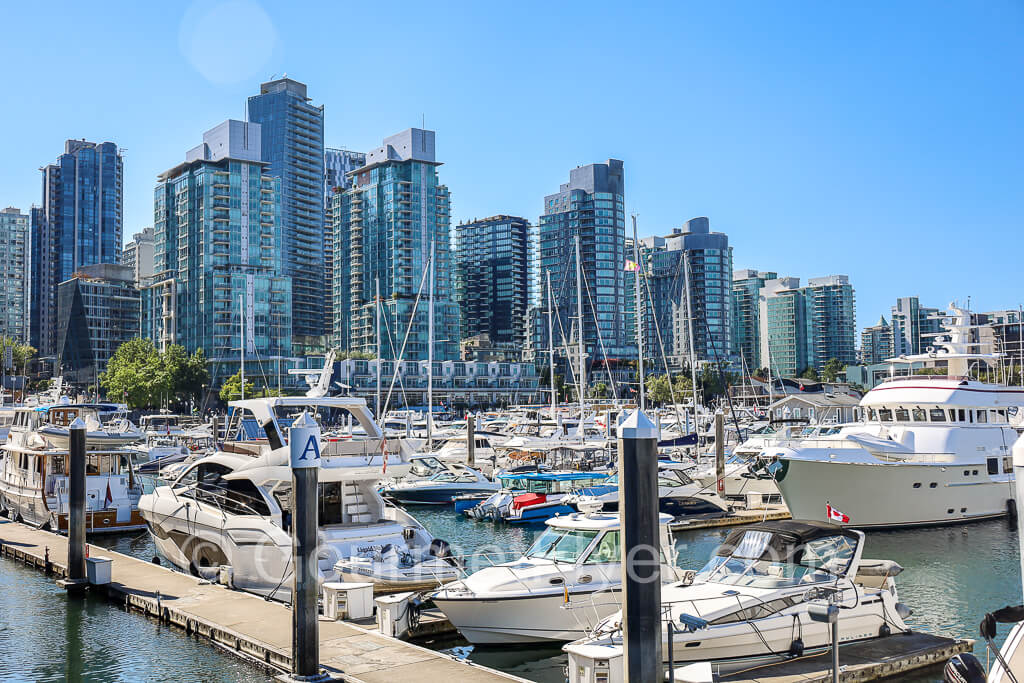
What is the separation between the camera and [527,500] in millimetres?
33375

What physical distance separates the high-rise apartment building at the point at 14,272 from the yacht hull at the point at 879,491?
194 m

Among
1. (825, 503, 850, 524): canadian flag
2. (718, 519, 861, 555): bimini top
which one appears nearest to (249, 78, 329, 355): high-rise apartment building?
(825, 503, 850, 524): canadian flag

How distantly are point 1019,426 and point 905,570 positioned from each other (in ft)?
39.9

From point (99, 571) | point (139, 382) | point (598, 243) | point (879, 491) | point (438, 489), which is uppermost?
point (598, 243)

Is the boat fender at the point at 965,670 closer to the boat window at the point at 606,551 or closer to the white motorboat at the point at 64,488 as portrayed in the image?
the boat window at the point at 606,551

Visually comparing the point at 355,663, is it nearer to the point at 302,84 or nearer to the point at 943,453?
the point at 943,453

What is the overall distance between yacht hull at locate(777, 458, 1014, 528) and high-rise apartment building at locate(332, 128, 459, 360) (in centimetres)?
10883

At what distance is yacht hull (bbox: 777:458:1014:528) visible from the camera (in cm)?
3039

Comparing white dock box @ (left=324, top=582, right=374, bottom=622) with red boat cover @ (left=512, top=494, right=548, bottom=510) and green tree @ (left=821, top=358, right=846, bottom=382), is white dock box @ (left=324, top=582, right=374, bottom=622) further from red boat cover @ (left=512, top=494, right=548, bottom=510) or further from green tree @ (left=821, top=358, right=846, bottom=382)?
green tree @ (left=821, top=358, right=846, bottom=382)

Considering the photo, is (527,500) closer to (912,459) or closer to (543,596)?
(912,459)

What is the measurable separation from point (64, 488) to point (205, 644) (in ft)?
52.3

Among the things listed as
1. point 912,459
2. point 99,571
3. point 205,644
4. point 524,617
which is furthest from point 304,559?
point 912,459

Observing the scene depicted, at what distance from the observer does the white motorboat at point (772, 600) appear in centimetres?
1320

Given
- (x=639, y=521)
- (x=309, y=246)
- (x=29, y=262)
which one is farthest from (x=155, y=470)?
(x=29, y=262)
